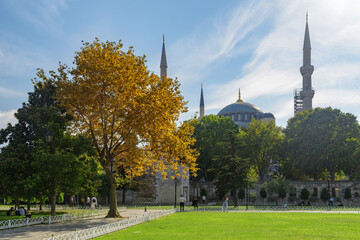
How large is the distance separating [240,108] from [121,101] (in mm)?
80124

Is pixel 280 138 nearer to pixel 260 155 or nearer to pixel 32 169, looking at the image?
pixel 260 155

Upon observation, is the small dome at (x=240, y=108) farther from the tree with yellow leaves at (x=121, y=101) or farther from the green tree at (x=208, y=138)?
the tree with yellow leaves at (x=121, y=101)

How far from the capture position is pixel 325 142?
4647 cm

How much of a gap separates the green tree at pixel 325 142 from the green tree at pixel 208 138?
1123 centimetres

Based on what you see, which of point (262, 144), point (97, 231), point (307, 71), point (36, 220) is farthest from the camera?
point (307, 71)

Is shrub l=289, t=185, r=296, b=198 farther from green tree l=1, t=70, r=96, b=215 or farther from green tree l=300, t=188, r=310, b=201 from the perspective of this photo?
green tree l=1, t=70, r=96, b=215

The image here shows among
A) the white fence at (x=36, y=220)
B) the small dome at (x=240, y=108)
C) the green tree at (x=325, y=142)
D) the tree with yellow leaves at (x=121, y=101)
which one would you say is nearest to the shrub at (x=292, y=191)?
the green tree at (x=325, y=142)

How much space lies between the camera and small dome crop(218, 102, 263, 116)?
97.9 metres

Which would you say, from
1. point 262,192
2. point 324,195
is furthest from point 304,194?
point 262,192

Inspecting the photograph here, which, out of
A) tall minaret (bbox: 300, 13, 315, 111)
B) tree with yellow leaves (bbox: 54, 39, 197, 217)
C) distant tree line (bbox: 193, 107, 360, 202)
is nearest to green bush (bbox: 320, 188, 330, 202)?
distant tree line (bbox: 193, 107, 360, 202)

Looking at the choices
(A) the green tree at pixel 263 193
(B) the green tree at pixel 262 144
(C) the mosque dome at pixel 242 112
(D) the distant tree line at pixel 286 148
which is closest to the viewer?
(D) the distant tree line at pixel 286 148

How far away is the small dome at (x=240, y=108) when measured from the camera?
97875mm

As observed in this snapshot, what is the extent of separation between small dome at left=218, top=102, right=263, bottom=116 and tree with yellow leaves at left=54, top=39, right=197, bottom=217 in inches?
2972

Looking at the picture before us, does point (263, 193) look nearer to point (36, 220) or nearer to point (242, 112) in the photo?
point (36, 220)
